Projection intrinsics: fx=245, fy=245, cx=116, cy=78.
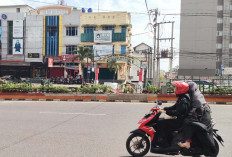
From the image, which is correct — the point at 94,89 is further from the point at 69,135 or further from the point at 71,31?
the point at 71,31

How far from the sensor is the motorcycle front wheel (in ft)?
15.4

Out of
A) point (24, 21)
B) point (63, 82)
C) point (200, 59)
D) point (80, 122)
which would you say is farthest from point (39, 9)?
point (80, 122)

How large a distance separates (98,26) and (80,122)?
124ft

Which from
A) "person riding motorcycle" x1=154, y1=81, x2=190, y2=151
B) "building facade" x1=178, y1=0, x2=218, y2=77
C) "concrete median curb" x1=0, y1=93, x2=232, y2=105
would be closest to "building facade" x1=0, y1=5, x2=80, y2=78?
"building facade" x1=178, y1=0, x2=218, y2=77

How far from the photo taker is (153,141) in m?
4.52

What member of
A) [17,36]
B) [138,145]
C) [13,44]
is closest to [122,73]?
[17,36]

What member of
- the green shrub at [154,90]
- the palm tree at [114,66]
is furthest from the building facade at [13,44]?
the green shrub at [154,90]

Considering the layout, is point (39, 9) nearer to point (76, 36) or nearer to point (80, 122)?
point (76, 36)

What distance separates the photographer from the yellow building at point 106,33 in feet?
143

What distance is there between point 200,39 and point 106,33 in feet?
72.9

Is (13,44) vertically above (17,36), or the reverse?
(17,36)

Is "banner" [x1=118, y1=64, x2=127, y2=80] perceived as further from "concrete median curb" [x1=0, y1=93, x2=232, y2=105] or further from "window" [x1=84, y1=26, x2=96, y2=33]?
"concrete median curb" [x1=0, y1=93, x2=232, y2=105]

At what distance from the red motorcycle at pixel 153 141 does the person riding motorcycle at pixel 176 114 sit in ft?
0.23

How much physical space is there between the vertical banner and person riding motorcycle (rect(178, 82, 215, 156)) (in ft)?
151
